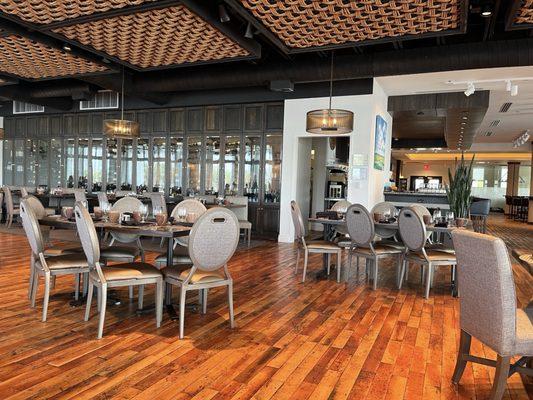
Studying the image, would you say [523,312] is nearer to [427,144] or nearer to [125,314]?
[125,314]

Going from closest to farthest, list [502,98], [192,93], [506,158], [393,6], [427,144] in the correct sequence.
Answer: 1. [393,6]
2. [502,98]
3. [192,93]
4. [427,144]
5. [506,158]

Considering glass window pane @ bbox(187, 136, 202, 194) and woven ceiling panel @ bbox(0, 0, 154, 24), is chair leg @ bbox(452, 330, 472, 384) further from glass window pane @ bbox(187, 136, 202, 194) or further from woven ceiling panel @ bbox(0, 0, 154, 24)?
glass window pane @ bbox(187, 136, 202, 194)

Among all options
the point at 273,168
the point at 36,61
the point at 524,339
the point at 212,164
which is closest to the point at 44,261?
the point at 524,339

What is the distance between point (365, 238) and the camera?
16.5 feet

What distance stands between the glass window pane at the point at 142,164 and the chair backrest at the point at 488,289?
9.26 m

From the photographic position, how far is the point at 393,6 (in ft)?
14.0

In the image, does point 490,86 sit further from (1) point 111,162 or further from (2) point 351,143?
(1) point 111,162

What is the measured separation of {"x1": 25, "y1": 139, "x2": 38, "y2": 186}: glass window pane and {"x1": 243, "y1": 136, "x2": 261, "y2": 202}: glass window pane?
6.71m

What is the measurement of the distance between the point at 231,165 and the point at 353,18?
5590 millimetres

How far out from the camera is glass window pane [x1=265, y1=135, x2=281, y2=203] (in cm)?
923

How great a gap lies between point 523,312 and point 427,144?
15792 mm

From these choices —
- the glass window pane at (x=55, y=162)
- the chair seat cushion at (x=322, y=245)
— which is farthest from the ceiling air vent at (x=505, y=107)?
the glass window pane at (x=55, y=162)

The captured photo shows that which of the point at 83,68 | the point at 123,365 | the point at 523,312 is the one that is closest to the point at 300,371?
the point at 123,365

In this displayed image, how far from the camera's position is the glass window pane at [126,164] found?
10.9 meters
